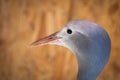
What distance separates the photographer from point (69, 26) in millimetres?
1115

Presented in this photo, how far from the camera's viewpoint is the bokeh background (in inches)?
43.8

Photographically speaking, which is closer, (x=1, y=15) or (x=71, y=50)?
(x=71, y=50)

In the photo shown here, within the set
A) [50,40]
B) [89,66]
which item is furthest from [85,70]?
[50,40]

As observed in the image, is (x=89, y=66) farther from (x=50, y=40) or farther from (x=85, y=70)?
(x=50, y=40)

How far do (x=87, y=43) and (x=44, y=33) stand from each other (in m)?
0.22

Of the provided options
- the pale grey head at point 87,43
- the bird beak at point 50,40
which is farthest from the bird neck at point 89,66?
the bird beak at point 50,40

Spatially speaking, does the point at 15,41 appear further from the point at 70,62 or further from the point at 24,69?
the point at 70,62

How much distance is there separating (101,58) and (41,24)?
1.08 feet

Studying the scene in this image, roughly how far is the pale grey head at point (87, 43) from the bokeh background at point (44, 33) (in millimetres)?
36

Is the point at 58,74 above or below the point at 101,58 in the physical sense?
below

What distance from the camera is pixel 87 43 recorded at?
109 cm

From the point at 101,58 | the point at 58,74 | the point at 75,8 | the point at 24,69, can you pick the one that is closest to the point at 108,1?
the point at 75,8

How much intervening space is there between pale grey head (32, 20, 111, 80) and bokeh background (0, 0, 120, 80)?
4cm

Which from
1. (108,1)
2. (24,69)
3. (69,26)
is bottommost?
(24,69)
